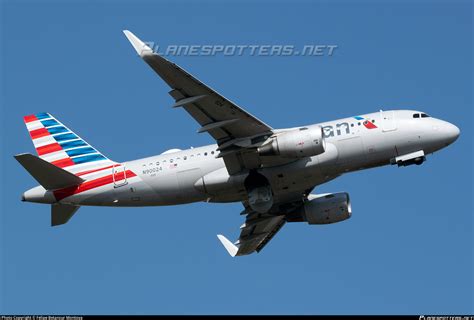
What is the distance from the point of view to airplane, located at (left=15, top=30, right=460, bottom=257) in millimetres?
51344

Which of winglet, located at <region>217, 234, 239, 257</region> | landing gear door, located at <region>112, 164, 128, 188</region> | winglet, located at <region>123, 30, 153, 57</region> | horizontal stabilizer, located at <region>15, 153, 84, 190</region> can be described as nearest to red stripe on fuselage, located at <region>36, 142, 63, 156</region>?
horizontal stabilizer, located at <region>15, 153, 84, 190</region>

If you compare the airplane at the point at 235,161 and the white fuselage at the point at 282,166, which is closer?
the airplane at the point at 235,161

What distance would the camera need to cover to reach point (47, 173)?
177 feet

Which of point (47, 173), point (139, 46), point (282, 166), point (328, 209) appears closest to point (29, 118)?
point (47, 173)

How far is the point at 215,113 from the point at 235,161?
3.58 m

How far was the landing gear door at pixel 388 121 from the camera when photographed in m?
52.7

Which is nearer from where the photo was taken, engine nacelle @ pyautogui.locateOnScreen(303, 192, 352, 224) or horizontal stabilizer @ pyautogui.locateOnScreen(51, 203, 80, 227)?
horizontal stabilizer @ pyautogui.locateOnScreen(51, 203, 80, 227)

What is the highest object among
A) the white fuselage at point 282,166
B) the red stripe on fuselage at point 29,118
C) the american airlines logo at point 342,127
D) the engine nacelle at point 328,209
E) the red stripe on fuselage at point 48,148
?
the red stripe on fuselage at point 29,118

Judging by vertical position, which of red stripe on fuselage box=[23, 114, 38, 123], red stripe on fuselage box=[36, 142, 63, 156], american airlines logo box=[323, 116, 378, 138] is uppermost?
red stripe on fuselage box=[23, 114, 38, 123]

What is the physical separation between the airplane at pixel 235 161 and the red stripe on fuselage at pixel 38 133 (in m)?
3.67

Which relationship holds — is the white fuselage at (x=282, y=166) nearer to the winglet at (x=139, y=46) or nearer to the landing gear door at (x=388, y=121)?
the landing gear door at (x=388, y=121)

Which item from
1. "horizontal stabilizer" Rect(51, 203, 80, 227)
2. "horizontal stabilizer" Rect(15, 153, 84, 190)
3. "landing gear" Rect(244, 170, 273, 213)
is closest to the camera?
"horizontal stabilizer" Rect(15, 153, 84, 190)

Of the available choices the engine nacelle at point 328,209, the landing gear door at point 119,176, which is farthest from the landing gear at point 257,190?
the landing gear door at point 119,176

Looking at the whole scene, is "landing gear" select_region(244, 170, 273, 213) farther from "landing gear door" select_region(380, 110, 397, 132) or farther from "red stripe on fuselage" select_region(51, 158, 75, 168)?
"red stripe on fuselage" select_region(51, 158, 75, 168)
